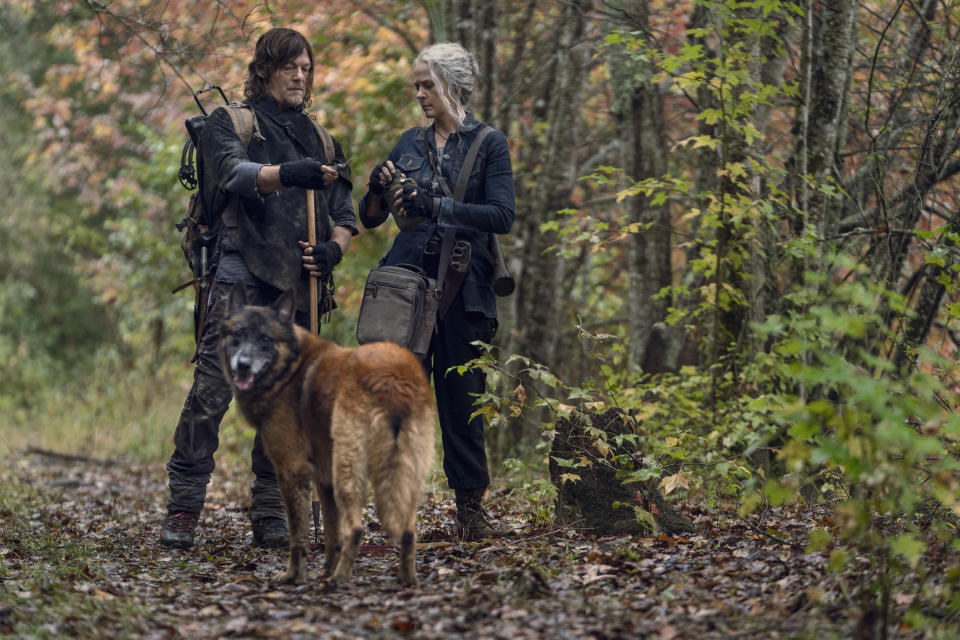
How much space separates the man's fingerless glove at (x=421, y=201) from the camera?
4.97 meters

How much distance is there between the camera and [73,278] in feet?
64.4

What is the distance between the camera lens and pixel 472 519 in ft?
17.5

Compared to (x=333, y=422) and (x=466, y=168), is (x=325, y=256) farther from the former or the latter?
(x=333, y=422)

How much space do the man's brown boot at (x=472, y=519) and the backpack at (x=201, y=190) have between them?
204cm

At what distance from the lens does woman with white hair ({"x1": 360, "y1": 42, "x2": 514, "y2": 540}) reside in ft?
16.9

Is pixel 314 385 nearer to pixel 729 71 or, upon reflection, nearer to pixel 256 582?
pixel 256 582

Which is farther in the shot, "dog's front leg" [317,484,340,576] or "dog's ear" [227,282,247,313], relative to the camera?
"dog's ear" [227,282,247,313]

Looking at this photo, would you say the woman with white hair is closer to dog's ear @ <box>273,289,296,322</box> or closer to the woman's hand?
the woman's hand

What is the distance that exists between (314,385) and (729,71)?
3.73 metres

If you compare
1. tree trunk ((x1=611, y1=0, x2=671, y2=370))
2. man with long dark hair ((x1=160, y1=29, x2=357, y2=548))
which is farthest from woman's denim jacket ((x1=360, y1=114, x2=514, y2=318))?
tree trunk ((x1=611, y1=0, x2=671, y2=370))

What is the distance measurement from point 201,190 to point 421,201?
4.63ft

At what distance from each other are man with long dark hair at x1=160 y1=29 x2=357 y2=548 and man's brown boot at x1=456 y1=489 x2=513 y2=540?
111 cm

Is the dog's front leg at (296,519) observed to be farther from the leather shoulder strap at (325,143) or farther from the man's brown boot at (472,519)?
the leather shoulder strap at (325,143)

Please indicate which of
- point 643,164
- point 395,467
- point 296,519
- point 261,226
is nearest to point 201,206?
point 261,226
